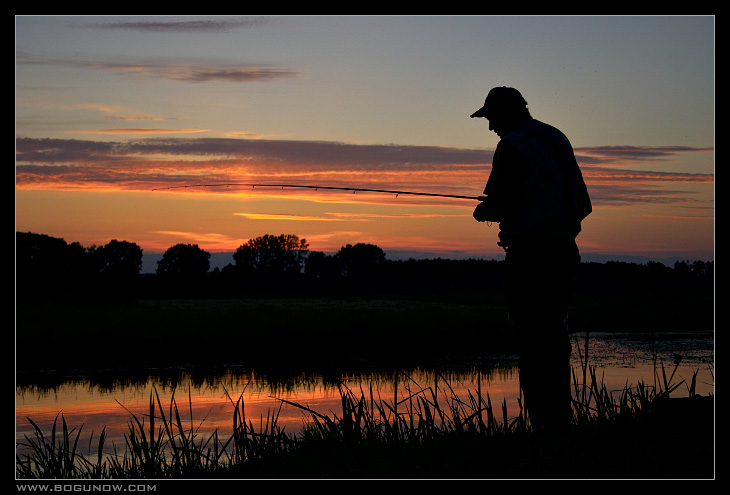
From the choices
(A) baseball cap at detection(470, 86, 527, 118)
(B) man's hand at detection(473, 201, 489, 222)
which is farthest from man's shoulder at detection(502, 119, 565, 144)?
(B) man's hand at detection(473, 201, 489, 222)

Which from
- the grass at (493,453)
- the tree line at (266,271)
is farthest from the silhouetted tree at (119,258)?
the grass at (493,453)

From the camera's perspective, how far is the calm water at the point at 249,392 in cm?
917

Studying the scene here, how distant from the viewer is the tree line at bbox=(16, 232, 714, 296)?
4159cm

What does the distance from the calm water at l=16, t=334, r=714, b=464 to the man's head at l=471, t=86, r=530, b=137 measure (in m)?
3.47

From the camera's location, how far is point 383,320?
2406 cm

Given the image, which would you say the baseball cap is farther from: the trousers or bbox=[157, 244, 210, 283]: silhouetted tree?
bbox=[157, 244, 210, 283]: silhouetted tree

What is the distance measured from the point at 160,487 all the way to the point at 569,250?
2717mm

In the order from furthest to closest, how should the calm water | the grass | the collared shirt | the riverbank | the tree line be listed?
the tree line
the riverbank
the calm water
the collared shirt
the grass

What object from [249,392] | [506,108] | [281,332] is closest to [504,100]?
[506,108]

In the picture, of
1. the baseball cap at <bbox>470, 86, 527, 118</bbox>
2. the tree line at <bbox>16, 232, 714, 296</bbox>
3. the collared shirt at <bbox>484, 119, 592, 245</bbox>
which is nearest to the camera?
the collared shirt at <bbox>484, 119, 592, 245</bbox>
